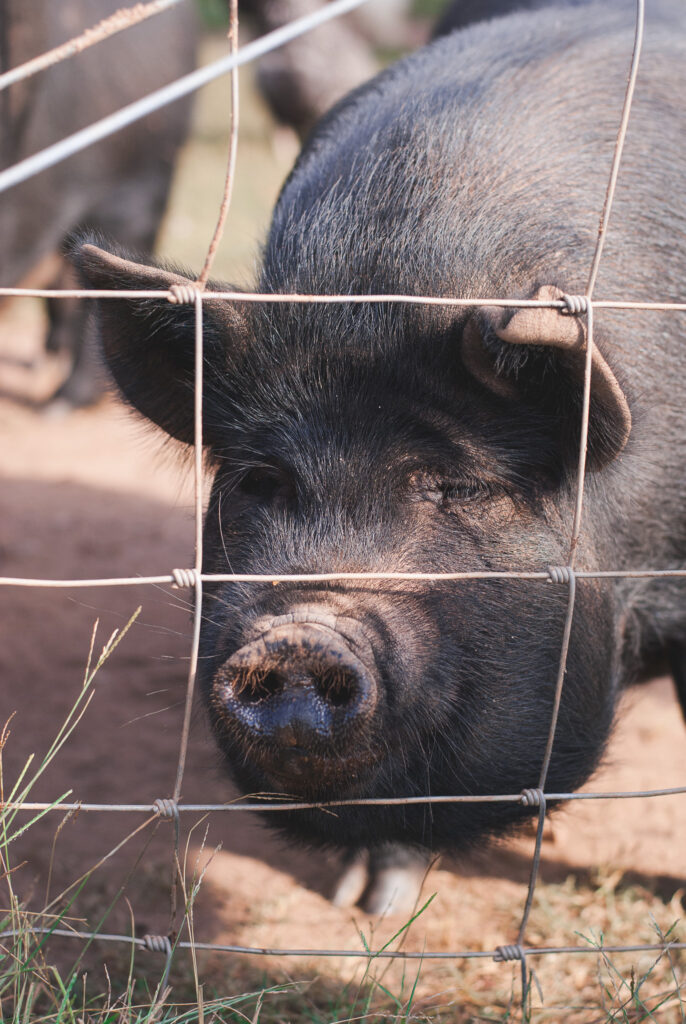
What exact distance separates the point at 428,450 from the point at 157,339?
0.71 metres

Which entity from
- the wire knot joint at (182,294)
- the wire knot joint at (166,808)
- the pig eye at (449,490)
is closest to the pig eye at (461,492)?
the pig eye at (449,490)

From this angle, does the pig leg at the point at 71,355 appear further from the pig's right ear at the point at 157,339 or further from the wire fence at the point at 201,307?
the wire fence at the point at 201,307

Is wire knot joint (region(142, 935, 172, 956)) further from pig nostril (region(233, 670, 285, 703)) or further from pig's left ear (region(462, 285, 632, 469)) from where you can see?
pig's left ear (region(462, 285, 632, 469))

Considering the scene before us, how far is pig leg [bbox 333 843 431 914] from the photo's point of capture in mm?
3008

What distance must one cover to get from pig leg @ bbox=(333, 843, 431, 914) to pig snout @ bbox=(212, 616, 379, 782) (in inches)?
44.9

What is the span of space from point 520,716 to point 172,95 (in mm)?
1425

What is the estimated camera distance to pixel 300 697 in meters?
1.88

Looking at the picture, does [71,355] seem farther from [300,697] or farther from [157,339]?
[300,697]

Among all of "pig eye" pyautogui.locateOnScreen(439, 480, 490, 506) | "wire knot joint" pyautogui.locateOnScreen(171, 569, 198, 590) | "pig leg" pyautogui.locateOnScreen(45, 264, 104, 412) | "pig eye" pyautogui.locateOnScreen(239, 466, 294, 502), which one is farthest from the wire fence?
"pig leg" pyautogui.locateOnScreen(45, 264, 104, 412)

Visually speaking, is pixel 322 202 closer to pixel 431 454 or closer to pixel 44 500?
pixel 431 454

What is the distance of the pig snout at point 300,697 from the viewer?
6.04 ft

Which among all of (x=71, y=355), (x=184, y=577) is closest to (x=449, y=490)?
(x=184, y=577)

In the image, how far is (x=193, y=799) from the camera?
349 cm

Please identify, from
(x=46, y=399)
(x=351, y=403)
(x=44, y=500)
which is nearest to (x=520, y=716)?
(x=351, y=403)
